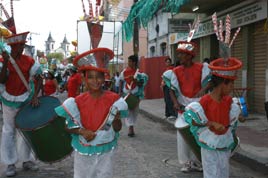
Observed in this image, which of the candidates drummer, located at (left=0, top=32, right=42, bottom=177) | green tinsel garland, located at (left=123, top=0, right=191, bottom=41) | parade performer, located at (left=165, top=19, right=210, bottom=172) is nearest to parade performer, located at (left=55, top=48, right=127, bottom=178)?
drummer, located at (left=0, top=32, right=42, bottom=177)

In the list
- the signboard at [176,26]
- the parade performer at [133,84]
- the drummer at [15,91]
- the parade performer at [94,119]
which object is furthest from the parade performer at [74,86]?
the signboard at [176,26]

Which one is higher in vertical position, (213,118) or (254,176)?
(213,118)

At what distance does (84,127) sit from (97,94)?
0.32 meters

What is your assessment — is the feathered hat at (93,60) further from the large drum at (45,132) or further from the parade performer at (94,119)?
the large drum at (45,132)

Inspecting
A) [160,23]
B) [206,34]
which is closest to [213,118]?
[206,34]

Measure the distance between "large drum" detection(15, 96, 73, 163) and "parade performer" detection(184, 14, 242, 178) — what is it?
1.68 metres

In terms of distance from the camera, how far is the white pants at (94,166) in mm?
3754

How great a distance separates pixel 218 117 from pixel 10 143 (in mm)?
3005

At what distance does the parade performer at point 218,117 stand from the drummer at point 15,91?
7.72 feet

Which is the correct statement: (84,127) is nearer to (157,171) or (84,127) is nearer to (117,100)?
(117,100)

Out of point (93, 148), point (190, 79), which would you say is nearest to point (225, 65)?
point (93, 148)

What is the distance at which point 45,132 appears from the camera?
495 centimetres

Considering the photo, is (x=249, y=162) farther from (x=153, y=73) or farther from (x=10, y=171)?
(x=153, y=73)

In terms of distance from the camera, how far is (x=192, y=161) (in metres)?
5.88
